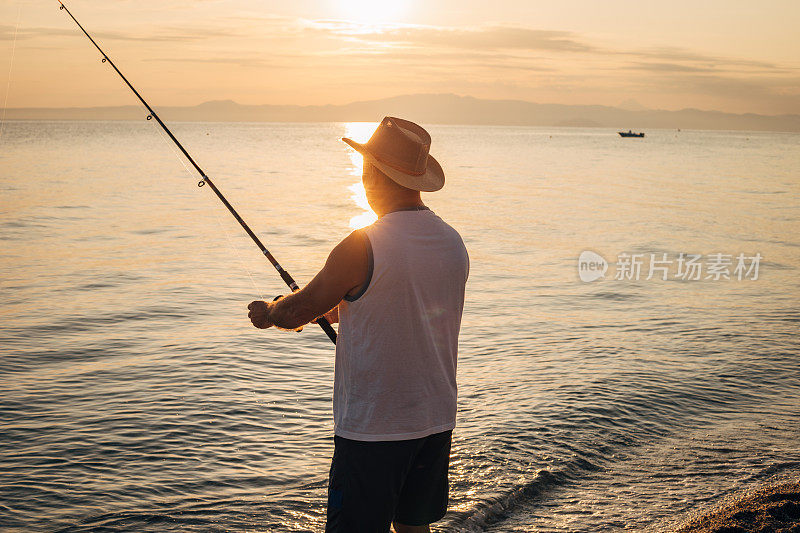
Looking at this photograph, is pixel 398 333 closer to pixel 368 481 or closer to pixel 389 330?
pixel 389 330

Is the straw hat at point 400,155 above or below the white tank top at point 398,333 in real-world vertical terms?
above

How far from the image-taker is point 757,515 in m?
4.68

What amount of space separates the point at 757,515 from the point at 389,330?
125 inches

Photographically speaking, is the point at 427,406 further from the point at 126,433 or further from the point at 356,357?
the point at 126,433

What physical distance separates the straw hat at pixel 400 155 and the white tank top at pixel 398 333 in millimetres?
136

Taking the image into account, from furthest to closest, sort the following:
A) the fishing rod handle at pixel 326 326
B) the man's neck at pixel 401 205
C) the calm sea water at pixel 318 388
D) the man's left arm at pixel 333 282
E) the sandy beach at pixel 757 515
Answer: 1. the calm sea water at pixel 318 388
2. the sandy beach at pixel 757 515
3. the fishing rod handle at pixel 326 326
4. the man's neck at pixel 401 205
5. the man's left arm at pixel 333 282

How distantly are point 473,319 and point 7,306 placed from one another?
24.2 feet

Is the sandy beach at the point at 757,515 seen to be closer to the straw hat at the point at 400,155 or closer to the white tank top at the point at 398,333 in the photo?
the white tank top at the point at 398,333

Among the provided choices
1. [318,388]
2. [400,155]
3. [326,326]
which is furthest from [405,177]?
[318,388]

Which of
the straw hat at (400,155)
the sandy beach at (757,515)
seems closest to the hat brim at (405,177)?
the straw hat at (400,155)

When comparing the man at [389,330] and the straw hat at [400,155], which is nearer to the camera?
the man at [389,330]

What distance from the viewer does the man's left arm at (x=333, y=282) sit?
2674 mm

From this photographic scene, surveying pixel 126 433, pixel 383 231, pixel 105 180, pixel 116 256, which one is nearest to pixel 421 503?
pixel 383 231

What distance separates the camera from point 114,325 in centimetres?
1128
